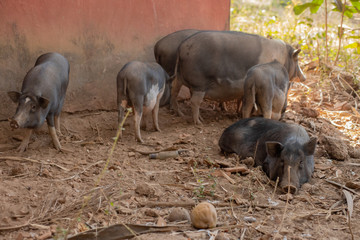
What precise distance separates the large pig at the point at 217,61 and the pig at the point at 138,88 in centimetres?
69

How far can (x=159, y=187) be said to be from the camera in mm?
4594

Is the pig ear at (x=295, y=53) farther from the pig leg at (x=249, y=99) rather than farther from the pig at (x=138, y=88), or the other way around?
the pig at (x=138, y=88)

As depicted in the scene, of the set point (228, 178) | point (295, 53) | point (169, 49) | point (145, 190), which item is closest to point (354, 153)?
point (295, 53)

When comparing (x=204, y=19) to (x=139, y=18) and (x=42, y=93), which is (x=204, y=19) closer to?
(x=139, y=18)

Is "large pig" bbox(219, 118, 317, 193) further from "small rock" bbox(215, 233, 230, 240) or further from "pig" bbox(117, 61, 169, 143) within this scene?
"small rock" bbox(215, 233, 230, 240)

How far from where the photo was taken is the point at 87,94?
6863 millimetres

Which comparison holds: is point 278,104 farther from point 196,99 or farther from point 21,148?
point 21,148

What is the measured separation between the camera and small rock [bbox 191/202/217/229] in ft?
12.0

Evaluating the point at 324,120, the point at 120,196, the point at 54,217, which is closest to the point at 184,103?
the point at 324,120

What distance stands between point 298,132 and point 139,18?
320cm

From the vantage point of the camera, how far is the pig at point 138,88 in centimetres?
605

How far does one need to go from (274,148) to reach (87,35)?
3.20 metres

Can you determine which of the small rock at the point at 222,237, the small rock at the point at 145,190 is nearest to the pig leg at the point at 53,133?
the small rock at the point at 145,190

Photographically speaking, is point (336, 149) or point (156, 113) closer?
point (336, 149)
